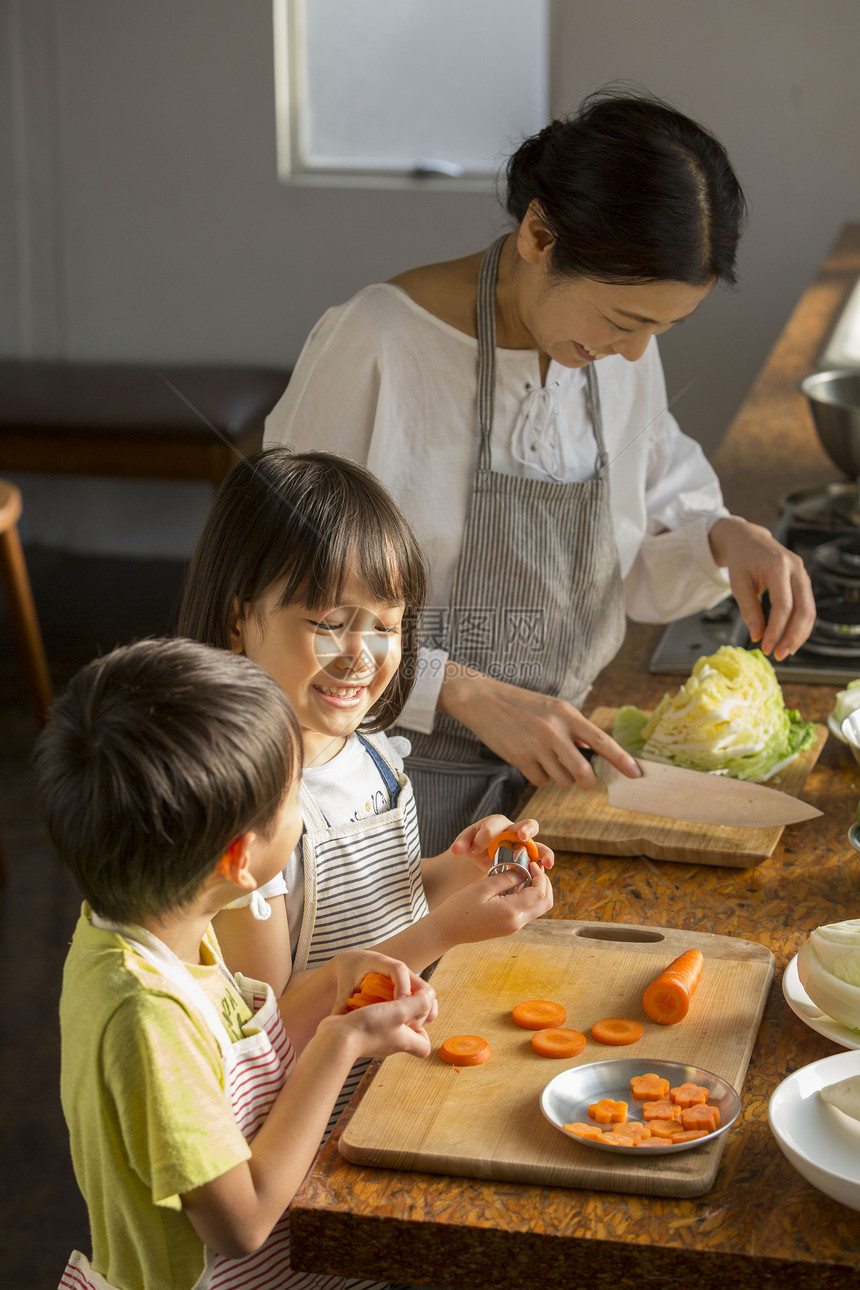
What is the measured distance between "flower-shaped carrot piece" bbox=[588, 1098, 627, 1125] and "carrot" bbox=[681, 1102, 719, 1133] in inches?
1.4

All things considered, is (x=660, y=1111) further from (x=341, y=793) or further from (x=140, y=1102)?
(x=341, y=793)

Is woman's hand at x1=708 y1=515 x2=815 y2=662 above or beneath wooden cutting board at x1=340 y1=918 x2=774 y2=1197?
above

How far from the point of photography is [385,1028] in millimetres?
756

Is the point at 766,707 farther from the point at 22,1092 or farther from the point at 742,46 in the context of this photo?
the point at 742,46

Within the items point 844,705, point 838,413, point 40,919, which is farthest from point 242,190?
point 844,705

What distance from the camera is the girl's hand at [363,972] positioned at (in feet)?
2.64

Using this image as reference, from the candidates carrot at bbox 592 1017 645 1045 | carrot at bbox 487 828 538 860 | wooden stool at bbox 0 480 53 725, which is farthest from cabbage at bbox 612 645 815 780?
wooden stool at bbox 0 480 53 725

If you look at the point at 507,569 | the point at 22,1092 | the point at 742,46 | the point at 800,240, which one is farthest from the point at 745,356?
the point at 22,1092

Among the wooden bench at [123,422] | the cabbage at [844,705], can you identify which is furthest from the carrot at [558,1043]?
the wooden bench at [123,422]

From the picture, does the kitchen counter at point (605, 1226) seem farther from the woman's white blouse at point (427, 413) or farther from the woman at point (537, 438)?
the woman's white blouse at point (427, 413)

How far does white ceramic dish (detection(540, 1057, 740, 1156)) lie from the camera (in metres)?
0.74

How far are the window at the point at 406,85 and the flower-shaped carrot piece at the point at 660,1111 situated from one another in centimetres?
204

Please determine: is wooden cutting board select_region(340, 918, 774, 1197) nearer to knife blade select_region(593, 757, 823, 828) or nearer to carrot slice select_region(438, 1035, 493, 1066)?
carrot slice select_region(438, 1035, 493, 1066)

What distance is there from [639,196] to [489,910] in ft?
2.06
